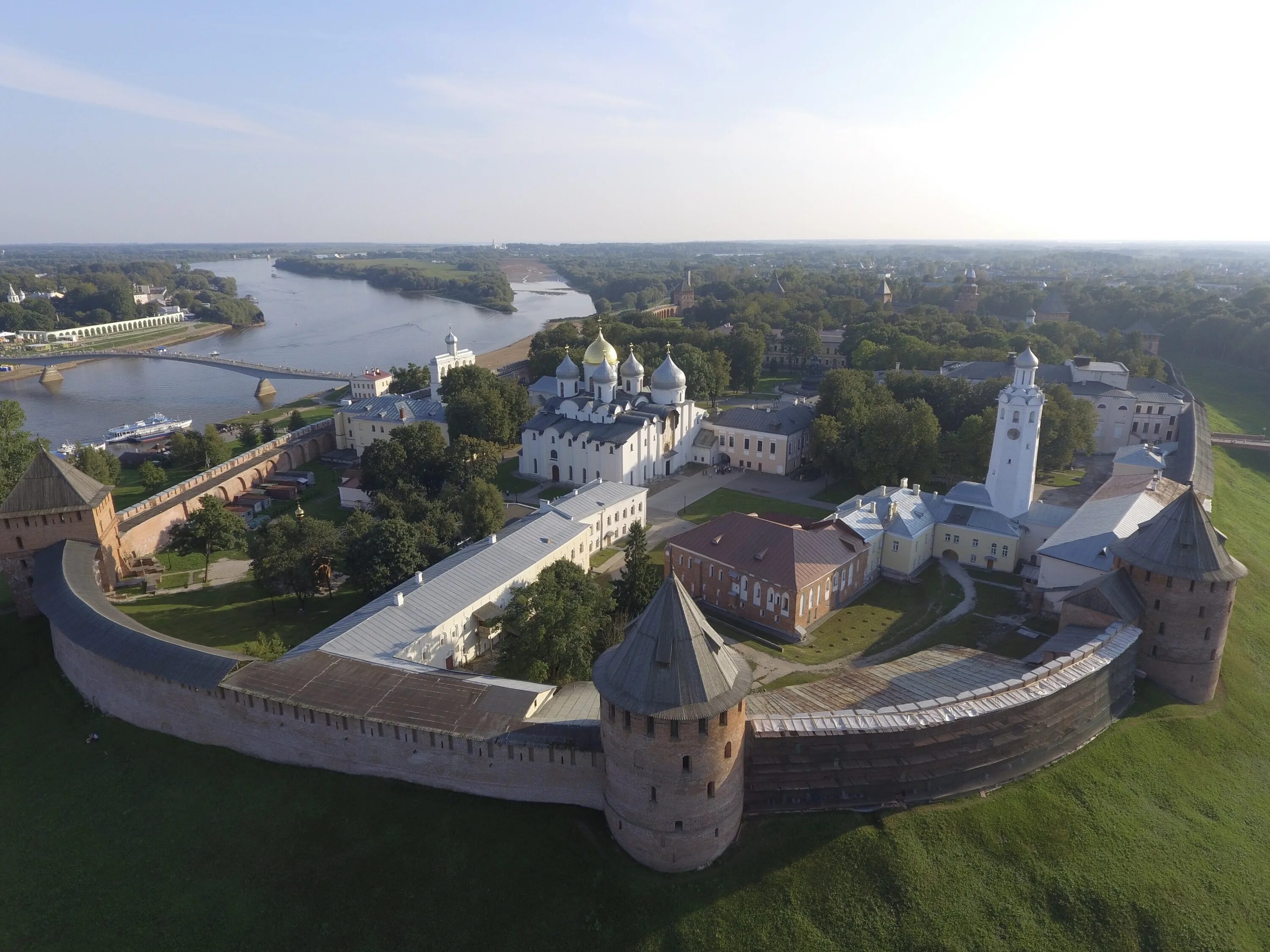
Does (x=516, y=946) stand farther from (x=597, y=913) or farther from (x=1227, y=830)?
(x=1227, y=830)

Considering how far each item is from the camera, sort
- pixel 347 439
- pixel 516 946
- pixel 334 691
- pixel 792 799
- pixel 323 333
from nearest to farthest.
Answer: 1. pixel 516 946
2. pixel 792 799
3. pixel 334 691
4. pixel 347 439
5. pixel 323 333

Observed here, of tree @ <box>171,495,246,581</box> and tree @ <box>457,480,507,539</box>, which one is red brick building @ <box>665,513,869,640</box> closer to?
tree @ <box>457,480,507,539</box>

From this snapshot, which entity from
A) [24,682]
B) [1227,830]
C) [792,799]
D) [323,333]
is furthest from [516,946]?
[323,333]

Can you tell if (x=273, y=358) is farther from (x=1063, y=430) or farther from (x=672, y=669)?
(x=672, y=669)

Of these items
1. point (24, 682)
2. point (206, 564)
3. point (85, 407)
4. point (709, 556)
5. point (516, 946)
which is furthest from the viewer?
point (85, 407)

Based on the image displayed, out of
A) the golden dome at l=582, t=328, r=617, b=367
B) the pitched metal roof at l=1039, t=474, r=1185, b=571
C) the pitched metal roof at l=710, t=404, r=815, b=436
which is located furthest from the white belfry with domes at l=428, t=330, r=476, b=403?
the pitched metal roof at l=1039, t=474, r=1185, b=571

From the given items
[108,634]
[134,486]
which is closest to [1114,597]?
[108,634]
